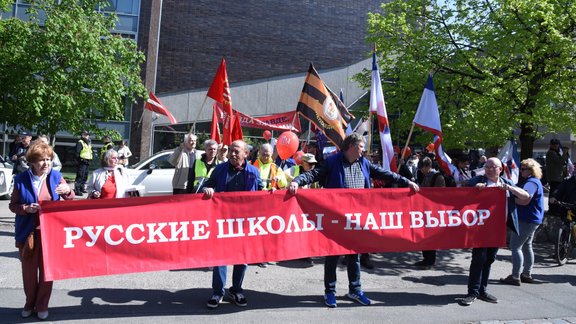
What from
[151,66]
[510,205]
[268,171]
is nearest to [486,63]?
[510,205]

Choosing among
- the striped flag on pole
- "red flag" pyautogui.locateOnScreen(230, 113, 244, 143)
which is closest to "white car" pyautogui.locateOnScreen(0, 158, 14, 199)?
"red flag" pyautogui.locateOnScreen(230, 113, 244, 143)

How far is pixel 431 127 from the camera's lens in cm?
808

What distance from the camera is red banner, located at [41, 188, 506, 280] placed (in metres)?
5.03

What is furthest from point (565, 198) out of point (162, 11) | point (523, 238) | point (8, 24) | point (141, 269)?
point (162, 11)

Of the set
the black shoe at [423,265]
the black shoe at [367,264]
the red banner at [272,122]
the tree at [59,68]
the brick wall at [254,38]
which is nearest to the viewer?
the black shoe at [367,264]

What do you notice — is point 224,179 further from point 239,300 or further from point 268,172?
point 268,172

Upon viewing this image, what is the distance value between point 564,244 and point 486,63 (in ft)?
15.3

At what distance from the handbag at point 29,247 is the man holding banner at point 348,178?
2.57 m

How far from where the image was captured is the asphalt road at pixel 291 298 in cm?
523

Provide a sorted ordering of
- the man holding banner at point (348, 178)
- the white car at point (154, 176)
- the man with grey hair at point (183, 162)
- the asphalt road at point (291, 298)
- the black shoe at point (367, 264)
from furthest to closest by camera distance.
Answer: the white car at point (154, 176) → the black shoe at point (367, 264) → the man with grey hair at point (183, 162) → the man holding banner at point (348, 178) → the asphalt road at point (291, 298)

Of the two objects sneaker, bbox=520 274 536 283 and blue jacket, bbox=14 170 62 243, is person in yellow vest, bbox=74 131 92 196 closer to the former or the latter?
blue jacket, bbox=14 170 62 243

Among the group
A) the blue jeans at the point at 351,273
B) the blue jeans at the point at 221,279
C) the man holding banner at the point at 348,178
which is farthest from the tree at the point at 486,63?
the blue jeans at the point at 221,279

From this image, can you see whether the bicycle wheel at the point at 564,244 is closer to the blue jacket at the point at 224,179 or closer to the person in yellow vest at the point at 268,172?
the person in yellow vest at the point at 268,172

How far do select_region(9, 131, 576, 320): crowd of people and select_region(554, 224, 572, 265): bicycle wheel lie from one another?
1.76 feet
